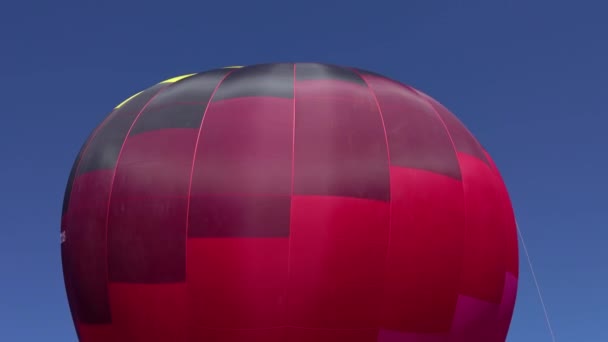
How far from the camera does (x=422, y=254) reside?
961 cm

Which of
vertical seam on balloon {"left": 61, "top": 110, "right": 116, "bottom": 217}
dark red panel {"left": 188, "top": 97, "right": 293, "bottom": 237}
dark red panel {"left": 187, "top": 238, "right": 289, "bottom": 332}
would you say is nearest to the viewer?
dark red panel {"left": 187, "top": 238, "right": 289, "bottom": 332}

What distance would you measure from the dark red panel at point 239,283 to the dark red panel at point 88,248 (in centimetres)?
153

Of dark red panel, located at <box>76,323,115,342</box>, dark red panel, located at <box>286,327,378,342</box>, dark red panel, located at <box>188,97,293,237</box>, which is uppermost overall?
dark red panel, located at <box>188,97,293,237</box>

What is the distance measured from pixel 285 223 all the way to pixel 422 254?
1.78m

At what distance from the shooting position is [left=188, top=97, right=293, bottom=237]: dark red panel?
9305 millimetres

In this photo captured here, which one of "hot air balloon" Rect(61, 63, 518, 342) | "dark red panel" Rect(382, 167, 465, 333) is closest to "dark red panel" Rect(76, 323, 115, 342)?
"hot air balloon" Rect(61, 63, 518, 342)

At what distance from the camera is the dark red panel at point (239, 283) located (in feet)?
30.1

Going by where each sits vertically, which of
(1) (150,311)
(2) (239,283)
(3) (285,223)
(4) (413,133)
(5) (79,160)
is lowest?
(1) (150,311)

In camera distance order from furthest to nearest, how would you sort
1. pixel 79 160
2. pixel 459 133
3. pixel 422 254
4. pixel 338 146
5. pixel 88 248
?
pixel 79 160
pixel 459 133
pixel 88 248
pixel 338 146
pixel 422 254

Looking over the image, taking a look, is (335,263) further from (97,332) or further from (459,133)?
(97,332)

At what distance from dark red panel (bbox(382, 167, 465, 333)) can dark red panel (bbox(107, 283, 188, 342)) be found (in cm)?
253

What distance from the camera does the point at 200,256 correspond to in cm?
934

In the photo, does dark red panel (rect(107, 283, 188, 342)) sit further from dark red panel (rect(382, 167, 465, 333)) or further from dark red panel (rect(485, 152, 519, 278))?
dark red panel (rect(485, 152, 519, 278))

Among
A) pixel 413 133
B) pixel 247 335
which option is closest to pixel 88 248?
pixel 247 335
